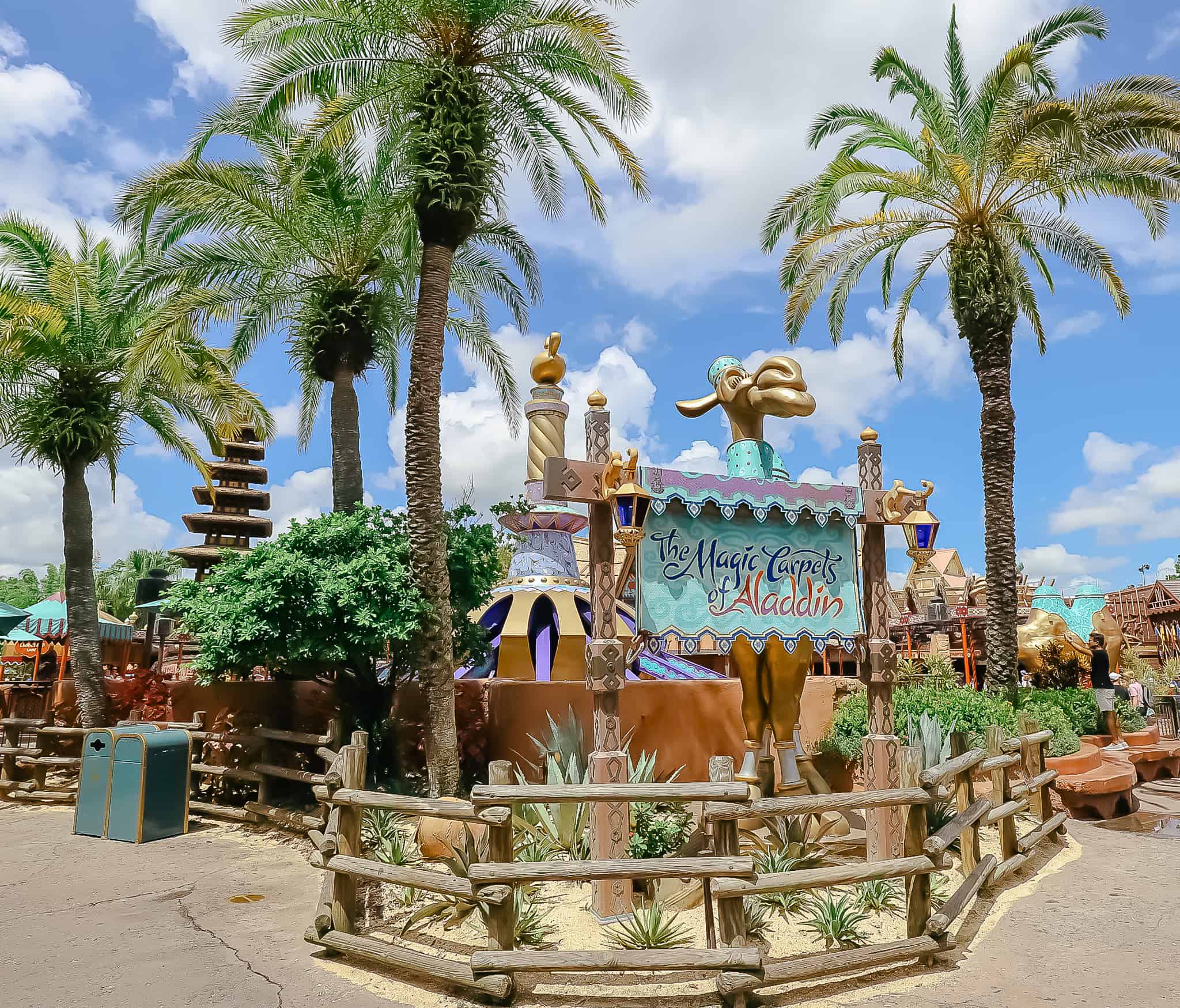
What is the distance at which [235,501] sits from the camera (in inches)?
1192

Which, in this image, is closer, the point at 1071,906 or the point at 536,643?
the point at 1071,906

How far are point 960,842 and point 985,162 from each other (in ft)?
33.7

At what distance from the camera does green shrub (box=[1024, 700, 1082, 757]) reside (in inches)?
470

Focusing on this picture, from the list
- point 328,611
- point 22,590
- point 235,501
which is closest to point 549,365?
point 328,611

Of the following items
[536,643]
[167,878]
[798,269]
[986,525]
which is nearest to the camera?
[167,878]

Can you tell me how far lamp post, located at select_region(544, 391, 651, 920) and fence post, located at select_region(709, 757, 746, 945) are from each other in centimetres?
109

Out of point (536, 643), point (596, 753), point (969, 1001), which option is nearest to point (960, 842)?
point (969, 1001)

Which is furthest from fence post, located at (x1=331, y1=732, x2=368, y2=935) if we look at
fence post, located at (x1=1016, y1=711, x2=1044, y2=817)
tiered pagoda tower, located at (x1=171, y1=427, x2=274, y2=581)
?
tiered pagoda tower, located at (x1=171, y1=427, x2=274, y2=581)

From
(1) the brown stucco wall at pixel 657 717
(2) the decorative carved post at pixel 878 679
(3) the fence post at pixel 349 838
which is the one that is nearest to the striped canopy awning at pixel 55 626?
(1) the brown stucco wall at pixel 657 717

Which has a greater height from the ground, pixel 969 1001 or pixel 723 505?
pixel 723 505

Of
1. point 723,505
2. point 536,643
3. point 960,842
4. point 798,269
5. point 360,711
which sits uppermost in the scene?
point 798,269

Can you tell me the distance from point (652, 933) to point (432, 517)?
5595mm

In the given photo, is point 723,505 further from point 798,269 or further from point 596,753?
point 798,269

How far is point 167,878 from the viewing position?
8.09 meters
